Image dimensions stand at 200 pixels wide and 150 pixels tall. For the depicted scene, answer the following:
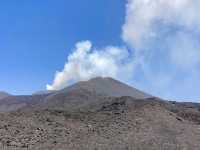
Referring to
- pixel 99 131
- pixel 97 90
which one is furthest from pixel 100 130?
pixel 97 90

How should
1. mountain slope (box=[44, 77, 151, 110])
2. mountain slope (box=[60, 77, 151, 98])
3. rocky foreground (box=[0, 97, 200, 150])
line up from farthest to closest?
1. mountain slope (box=[60, 77, 151, 98])
2. mountain slope (box=[44, 77, 151, 110])
3. rocky foreground (box=[0, 97, 200, 150])

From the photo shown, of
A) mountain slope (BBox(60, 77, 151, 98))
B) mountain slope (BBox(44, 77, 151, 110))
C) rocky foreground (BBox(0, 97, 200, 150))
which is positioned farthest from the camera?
mountain slope (BBox(60, 77, 151, 98))

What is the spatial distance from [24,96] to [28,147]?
99311 millimetres

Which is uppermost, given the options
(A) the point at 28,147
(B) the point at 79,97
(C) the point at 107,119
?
(B) the point at 79,97

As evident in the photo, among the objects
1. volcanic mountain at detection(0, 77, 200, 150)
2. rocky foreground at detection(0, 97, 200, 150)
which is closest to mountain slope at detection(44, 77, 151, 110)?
volcanic mountain at detection(0, 77, 200, 150)

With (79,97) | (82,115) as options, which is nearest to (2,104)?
(79,97)

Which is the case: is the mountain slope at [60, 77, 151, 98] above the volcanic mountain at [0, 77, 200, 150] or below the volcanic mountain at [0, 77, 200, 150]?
above

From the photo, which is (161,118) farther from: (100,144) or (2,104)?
(2,104)

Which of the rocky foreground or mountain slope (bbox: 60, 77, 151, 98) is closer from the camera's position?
the rocky foreground

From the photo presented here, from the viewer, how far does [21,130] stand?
31562 mm

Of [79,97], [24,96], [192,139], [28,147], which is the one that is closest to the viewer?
[28,147]

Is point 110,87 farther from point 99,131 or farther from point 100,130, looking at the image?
point 99,131

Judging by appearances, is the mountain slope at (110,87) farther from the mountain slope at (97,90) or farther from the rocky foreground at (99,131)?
the rocky foreground at (99,131)

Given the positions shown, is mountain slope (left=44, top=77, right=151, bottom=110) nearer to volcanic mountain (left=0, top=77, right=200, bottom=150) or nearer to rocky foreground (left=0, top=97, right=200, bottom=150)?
volcanic mountain (left=0, top=77, right=200, bottom=150)
